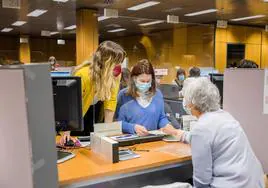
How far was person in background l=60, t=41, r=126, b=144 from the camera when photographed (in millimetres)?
2334

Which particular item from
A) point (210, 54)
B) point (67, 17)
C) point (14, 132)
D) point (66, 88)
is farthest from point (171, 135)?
point (210, 54)

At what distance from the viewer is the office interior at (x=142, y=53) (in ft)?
4.54

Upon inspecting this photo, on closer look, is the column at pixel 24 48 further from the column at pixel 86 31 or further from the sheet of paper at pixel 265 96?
the sheet of paper at pixel 265 96

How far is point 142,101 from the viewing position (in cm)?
250

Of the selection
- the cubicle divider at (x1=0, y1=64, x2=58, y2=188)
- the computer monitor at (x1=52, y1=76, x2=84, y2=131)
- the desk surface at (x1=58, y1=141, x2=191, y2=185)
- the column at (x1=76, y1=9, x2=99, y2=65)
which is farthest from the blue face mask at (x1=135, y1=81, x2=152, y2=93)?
the column at (x1=76, y1=9, x2=99, y2=65)

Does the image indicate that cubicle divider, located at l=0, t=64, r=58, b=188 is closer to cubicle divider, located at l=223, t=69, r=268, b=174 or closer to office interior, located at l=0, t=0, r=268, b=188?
office interior, located at l=0, t=0, r=268, b=188

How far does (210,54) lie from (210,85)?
916 cm

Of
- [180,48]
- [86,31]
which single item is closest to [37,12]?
[86,31]

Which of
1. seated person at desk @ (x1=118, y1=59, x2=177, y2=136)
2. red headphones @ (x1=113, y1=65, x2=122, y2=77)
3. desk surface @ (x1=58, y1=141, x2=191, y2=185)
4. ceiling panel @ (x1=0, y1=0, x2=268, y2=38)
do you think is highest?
ceiling panel @ (x1=0, y1=0, x2=268, y2=38)

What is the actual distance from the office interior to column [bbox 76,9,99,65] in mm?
26

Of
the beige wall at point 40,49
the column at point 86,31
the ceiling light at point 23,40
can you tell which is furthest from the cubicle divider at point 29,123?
the ceiling light at point 23,40

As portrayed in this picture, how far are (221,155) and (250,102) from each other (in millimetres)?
809

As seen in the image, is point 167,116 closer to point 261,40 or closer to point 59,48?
point 261,40

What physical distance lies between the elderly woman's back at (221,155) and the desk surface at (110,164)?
26cm
